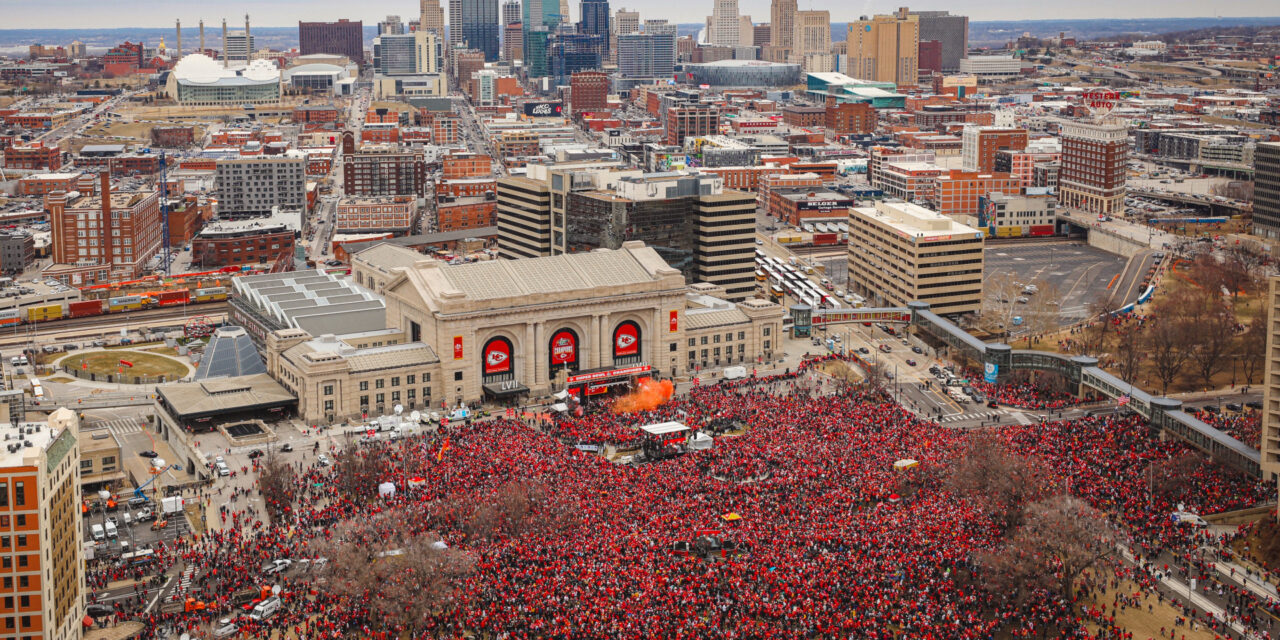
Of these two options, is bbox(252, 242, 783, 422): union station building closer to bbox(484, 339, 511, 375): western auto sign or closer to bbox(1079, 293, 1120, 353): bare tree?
bbox(484, 339, 511, 375): western auto sign

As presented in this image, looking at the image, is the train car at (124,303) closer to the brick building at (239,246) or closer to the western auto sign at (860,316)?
the brick building at (239,246)

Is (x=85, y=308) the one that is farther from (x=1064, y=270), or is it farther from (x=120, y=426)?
(x=1064, y=270)

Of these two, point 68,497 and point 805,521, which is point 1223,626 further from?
point 68,497

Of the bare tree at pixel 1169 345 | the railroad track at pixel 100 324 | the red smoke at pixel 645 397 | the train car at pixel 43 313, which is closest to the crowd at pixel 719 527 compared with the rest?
the red smoke at pixel 645 397

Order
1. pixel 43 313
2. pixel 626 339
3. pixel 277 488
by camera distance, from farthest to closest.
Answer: pixel 43 313, pixel 626 339, pixel 277 488

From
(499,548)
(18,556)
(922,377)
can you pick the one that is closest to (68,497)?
(18,556)

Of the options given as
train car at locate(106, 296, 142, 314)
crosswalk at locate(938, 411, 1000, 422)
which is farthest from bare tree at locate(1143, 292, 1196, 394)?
train car at locate(106, 296, 142, 314)

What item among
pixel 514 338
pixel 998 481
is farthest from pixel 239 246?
pixel 998 481
